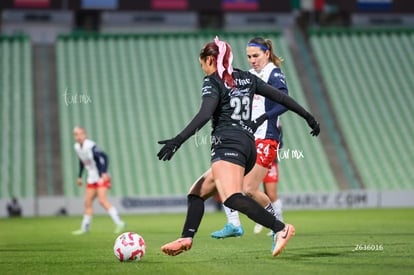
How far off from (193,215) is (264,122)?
8.43ft


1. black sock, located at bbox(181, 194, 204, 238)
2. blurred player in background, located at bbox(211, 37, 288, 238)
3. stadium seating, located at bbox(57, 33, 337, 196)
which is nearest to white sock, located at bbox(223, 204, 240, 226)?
blurred player in background, located at bbox(211, 37, 288, 238)

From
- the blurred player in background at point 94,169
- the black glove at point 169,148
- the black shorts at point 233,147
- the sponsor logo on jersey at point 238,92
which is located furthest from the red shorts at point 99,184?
the black glove at point 169,148

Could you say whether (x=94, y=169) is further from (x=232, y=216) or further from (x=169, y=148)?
(x=169, y=148)

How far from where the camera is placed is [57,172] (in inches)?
1087

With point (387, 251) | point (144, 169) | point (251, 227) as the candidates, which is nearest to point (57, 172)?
point (144, 169)

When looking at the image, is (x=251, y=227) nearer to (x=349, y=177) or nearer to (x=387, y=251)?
(x=387, y=251)

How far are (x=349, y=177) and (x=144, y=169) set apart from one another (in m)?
6.69

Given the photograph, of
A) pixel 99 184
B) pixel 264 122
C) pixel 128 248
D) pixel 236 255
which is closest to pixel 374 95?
pixel 99 184

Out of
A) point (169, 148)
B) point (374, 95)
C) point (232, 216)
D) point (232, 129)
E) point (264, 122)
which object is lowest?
point (232, 216)

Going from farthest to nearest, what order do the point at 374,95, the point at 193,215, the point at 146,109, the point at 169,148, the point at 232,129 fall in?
the point at 374,95 → the point at 146,109 → the point at 193,215 → the point at 232,129 → the point at 169,148

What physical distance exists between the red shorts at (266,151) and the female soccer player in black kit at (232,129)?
1.95 meters

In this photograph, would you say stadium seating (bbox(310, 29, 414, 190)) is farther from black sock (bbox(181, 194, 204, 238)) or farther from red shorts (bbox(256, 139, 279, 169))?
black sock (bbox(181, 194, 204, 238))

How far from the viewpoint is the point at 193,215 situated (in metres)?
8.66

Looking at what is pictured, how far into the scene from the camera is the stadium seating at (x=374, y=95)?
28.8 metres
